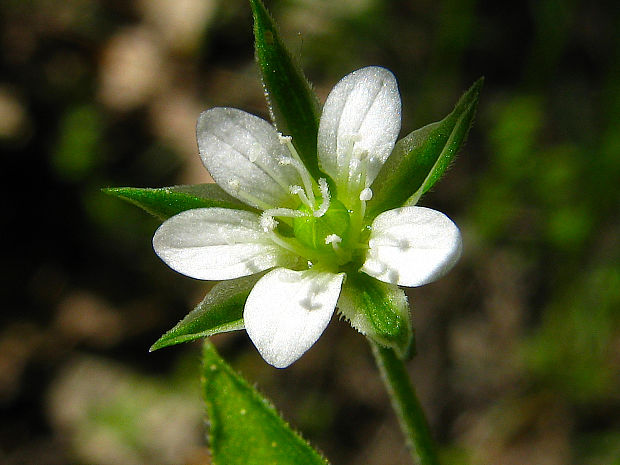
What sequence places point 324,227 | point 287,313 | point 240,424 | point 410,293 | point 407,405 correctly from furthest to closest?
1. point 410,293
2. point 324,227
3. point 407,405
4. point 240,424
5. point 287,313

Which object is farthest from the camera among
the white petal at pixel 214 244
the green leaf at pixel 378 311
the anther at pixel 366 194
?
the anther at pixel 366 194

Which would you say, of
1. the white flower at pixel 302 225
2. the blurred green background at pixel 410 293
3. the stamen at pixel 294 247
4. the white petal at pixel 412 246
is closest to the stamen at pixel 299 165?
the white flower at pixel 302 225

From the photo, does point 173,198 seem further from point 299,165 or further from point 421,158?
point 421,158

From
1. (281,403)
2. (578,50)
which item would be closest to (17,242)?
(281,403)

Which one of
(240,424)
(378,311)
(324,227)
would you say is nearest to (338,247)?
(324,227)

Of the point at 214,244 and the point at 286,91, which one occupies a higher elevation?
the point at 286,91

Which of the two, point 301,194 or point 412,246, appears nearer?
point 412,246

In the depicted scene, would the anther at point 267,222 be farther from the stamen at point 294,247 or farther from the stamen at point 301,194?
the stamen at point 301,194
